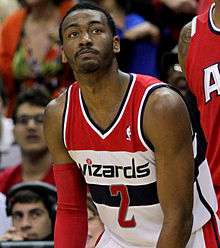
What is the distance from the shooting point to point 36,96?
5.92m

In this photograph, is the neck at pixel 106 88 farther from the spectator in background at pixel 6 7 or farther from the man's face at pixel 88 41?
the spectator in background at pixel 6 7

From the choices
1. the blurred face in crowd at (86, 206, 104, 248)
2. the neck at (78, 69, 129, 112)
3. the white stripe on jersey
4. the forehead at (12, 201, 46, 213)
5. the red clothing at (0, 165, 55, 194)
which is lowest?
the blurred face in crowd at (86, 206, 104, 248)

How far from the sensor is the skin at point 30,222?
504 cm

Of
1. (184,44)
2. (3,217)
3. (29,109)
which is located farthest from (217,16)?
(29,109)

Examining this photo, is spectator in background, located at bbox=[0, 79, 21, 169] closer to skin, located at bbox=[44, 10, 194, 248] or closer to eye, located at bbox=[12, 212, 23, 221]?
eye, located at bbox=[12, 212, 23, 221]

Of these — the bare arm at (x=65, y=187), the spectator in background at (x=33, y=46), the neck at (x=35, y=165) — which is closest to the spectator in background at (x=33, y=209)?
the neck at (x=35, y=165)

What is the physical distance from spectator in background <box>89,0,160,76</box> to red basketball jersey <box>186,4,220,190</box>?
170 centimetres

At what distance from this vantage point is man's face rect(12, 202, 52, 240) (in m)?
5.05

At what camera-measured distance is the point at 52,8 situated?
612cm

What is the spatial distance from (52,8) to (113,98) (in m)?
2.65

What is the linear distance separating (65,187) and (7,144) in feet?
8.58

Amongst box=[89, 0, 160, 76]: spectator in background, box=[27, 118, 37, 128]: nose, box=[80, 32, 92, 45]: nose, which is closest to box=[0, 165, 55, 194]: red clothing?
box=[27, 118, 37, 128]: nose

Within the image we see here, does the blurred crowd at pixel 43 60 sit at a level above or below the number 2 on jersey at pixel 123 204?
above

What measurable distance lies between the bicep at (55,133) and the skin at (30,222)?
1.24 meters
